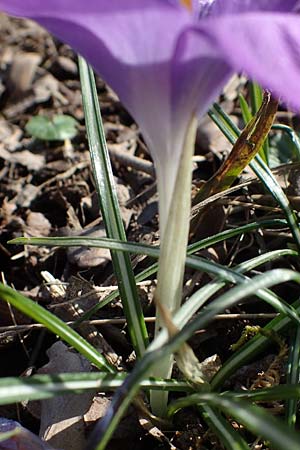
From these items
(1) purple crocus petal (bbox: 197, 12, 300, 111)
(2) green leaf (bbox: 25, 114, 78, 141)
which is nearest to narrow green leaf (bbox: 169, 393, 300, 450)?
(1) purple crocus petal (bbox: 197, 12, 300, 111)

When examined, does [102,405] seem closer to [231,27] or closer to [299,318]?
[299,318]

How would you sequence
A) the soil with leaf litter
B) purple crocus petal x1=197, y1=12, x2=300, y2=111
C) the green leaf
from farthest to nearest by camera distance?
the green leaf
the soil with leaf litter
purple crocus petal x1=197, y1=12, x2=300, y2=111

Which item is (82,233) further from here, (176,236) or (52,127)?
(176,236)

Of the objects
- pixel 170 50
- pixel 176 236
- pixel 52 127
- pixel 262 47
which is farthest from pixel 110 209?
pixel 52 127

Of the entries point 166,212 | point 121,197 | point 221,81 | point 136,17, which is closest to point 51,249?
point 121,197

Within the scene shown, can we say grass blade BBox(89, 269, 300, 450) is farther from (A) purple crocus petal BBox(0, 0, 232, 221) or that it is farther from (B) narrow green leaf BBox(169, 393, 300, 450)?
(A) purple crocus petal BBox(0, 0, 232, 221)

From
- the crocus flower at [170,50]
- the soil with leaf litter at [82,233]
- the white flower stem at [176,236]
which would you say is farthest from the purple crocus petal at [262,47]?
the soil with leaf litter at [82,233]

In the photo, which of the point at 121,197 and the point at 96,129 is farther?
the point at 121,197
